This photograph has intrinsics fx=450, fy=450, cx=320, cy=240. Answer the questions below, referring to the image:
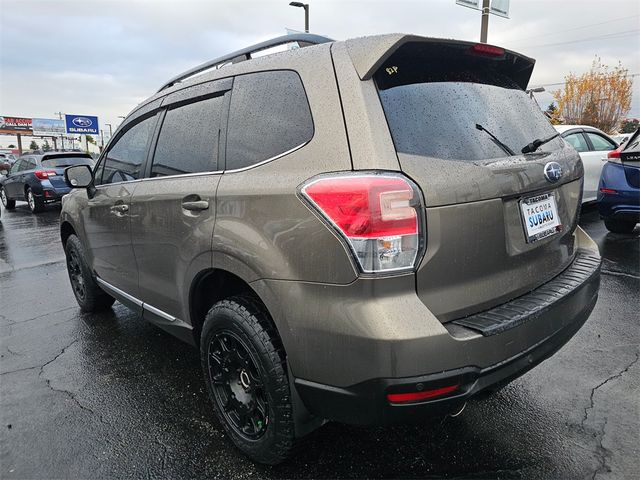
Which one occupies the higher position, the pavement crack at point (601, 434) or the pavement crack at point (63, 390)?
the pavement crack at point (601, 434)

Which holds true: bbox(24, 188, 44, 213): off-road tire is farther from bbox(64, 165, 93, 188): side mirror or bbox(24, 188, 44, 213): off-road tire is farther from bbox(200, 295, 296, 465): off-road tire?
bbox(200, 295, 296, 465): off-road tire

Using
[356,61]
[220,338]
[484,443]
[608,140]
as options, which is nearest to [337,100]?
[356,61]

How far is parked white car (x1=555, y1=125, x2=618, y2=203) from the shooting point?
761 cm

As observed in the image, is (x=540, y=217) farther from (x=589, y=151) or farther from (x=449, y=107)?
(x=589, y=151)

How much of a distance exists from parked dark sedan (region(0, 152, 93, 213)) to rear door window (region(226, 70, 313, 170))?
11.8 meters

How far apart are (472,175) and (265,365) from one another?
1.13 metres

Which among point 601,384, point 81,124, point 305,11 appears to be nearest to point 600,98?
point 305,11

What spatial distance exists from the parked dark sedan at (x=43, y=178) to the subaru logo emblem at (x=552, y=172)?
12.8 meters

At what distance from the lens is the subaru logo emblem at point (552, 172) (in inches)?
81.7

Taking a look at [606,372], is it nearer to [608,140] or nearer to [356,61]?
[356,61]

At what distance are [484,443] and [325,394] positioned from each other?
104cm

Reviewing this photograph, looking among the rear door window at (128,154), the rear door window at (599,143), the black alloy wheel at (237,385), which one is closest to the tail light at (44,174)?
the rear door window at (128,154)

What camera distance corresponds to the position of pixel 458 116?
76.6 inches

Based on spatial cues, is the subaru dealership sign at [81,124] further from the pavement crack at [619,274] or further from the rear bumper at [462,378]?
the rear bumper at [462,378]
